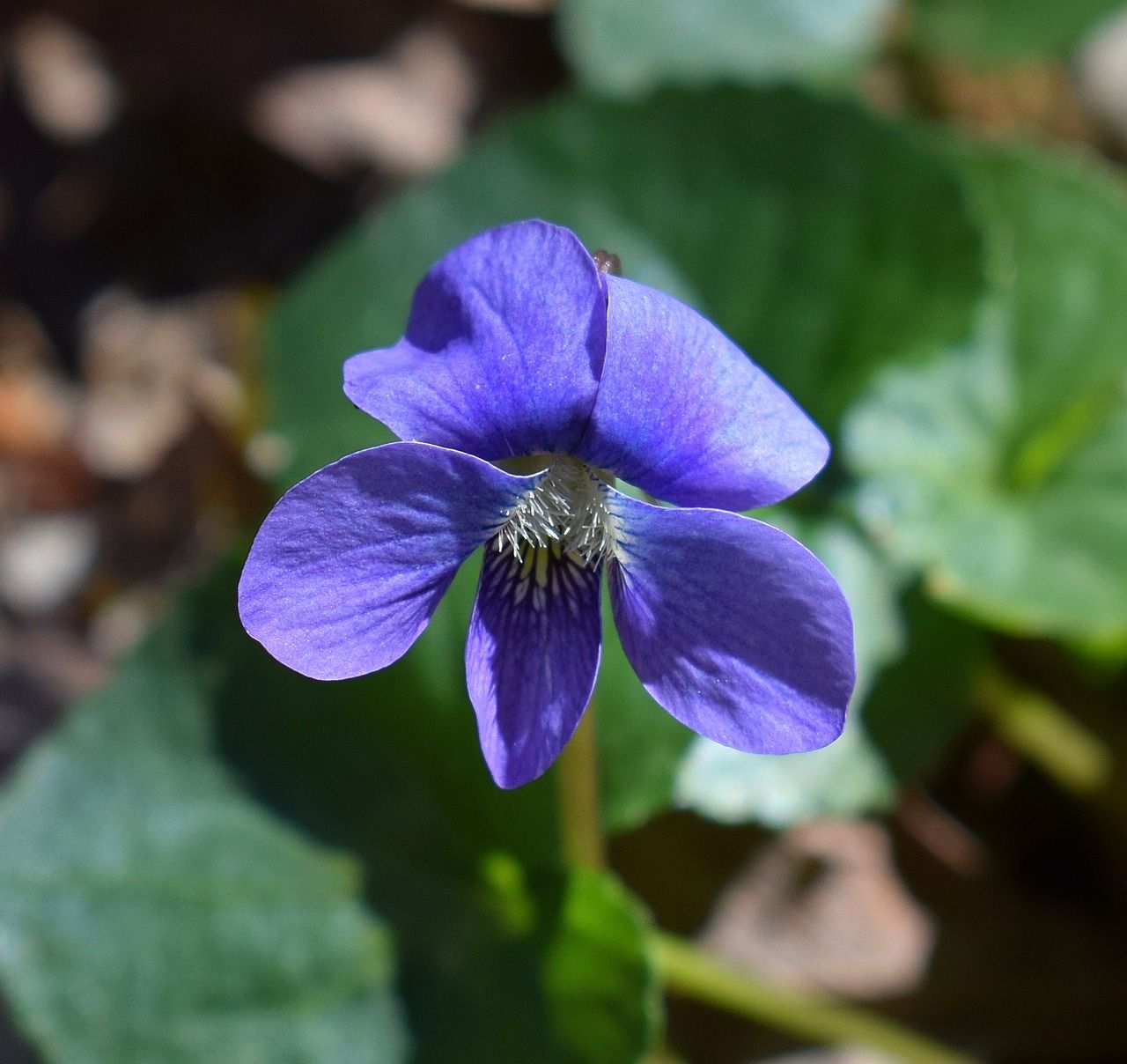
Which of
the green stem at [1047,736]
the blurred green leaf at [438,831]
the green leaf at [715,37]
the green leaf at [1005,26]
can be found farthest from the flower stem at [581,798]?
the green leaf at [1005,26]

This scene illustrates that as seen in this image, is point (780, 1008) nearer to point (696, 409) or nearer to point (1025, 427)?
point (1025, 427)

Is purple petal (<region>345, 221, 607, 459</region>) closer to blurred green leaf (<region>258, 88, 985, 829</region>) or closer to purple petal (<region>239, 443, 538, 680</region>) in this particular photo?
purple petal (<region>239, 443, 538, 680</region>)

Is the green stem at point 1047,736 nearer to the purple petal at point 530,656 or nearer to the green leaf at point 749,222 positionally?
the green leaf at point 749,222

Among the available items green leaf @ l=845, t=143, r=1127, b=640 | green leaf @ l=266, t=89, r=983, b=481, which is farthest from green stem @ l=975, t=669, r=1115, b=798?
green leaf @ l=266, t=89, r=983, b=481

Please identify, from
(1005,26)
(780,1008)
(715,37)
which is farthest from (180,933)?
(1005,26)

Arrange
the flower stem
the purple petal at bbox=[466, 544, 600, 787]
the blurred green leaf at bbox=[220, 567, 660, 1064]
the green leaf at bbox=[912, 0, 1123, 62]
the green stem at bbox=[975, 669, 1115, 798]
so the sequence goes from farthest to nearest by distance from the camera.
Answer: the green leaf at bbox=[912, 0, 1123, 62] → the green stem at bbox=[975, 669, 1115, 798] → the blurred green leaf at bbox=[220, 567, 660, 1064] → the flower stem → the purple petal at bbox=[466, 544, 600, 787]
